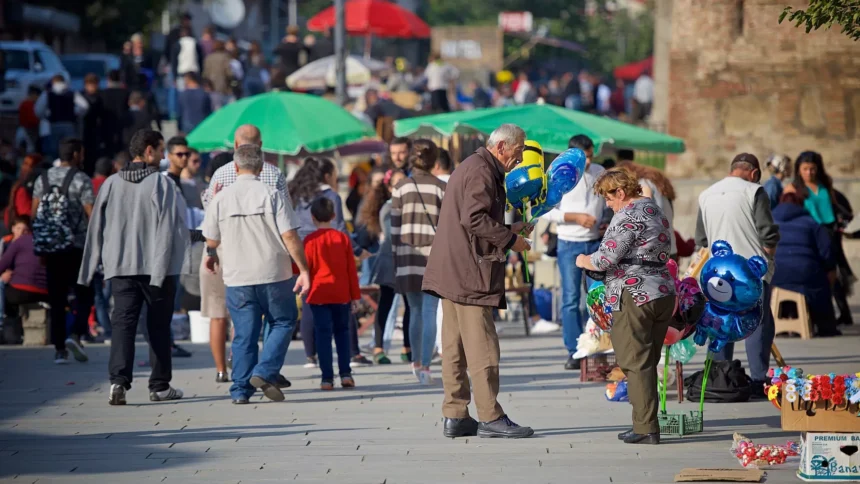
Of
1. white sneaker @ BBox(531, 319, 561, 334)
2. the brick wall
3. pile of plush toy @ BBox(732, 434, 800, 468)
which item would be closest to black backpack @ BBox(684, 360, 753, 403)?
pile of plush toy @ BBox(732, 434, 800, 468)

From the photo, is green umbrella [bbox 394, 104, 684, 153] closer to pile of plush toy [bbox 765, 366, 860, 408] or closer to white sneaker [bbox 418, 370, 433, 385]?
white sneaker [bbox 418, 370, 433, 385]

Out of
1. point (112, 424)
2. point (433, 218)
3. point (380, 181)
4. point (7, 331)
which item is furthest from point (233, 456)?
point (7, 331)

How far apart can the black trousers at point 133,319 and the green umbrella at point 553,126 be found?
516cm

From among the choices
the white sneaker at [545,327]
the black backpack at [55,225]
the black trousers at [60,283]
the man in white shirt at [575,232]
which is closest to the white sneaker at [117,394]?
the black trousers at [60,283]

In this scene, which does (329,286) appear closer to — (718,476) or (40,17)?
(718,476)

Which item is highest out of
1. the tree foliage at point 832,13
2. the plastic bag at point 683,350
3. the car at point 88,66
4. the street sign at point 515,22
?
the street sign at point 515,22

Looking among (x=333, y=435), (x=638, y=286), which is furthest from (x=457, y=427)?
(x=638, y=286)

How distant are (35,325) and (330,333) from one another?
4702 mm

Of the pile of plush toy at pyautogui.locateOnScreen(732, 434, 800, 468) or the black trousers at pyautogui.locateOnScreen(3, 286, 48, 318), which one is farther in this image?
the black trousers at pyautogui.locateOnScreen(3, 286, 48, 318)

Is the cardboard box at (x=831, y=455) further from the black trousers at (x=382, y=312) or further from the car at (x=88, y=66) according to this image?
the car at (x=88, y=66)

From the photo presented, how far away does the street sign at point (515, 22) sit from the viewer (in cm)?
5475

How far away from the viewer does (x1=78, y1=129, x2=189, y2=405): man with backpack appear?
10.1 meters

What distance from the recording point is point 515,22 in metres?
55.0

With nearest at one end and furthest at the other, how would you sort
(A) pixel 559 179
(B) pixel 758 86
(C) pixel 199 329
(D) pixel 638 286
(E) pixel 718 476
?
(E) pixel 718 476 → (D) pixel 638 286 → (A) pixel 559 179 → (C) pixel 199 329 → (B) pixel 758 86
